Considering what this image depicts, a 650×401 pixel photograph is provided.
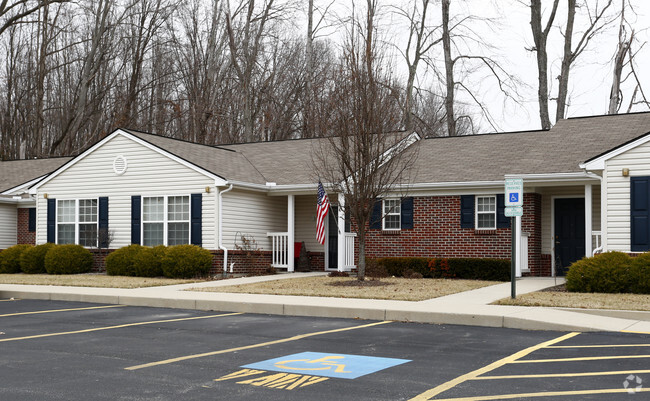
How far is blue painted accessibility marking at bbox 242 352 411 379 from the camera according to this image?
8.02 m

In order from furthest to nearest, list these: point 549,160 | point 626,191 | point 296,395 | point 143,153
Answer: point 143,153, point 549,160, point 626,191, point 296,395

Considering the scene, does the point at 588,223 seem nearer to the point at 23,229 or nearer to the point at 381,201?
the point at 381,201

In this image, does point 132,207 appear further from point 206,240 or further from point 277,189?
point 277,189

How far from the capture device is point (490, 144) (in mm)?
24297

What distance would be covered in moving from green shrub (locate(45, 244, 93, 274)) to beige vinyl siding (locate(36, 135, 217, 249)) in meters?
1.05

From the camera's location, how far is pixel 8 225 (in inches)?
1141

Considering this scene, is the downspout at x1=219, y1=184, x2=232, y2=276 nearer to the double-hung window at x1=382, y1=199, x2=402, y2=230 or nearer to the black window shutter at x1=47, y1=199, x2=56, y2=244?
the double-hung window at x1=382, y1=199, x2=402, y2=230

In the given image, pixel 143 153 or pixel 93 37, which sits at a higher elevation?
pixel 93 37

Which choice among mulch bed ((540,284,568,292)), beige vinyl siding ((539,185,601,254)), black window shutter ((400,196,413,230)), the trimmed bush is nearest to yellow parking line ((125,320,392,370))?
mulch bed ((540,284,568,292))

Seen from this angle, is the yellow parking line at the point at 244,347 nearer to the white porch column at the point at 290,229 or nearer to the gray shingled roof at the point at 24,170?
the white porch column at the point at 290,229

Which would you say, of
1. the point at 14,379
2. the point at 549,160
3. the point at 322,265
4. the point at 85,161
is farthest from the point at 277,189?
the point at 14,379

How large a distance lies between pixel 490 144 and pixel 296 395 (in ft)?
61.4

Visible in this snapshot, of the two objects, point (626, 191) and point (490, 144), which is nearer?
point (626, 191)

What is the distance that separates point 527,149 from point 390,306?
37.0 feet
